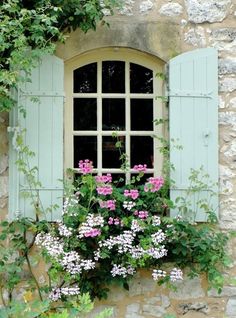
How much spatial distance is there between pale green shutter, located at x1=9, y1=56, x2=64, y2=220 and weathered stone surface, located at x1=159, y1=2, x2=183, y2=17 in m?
0.96

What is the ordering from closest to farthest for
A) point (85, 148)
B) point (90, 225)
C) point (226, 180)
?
point (90, 225), point (226, 180), point (85, 148)

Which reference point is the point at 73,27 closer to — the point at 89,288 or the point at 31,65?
→ the point at 31,65

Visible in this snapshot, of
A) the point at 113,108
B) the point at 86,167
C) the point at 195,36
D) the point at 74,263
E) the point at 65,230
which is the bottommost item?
the point at 74,263

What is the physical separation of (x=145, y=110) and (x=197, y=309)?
5.53 ft

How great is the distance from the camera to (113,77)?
15.7ft

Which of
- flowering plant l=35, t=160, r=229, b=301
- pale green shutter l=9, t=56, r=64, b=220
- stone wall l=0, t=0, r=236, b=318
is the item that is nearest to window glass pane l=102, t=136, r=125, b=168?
flowering plant l=35, t=160, r=229, b=301

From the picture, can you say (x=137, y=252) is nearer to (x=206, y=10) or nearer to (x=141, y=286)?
(x=141, y=286)

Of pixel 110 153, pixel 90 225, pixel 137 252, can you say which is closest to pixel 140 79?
pixel 110 153

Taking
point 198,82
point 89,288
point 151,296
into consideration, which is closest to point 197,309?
point 151,296

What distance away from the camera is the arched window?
471 cm

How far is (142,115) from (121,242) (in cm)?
117

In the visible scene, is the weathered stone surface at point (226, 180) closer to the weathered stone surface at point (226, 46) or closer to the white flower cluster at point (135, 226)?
the white flower cluster at point (135, 226)

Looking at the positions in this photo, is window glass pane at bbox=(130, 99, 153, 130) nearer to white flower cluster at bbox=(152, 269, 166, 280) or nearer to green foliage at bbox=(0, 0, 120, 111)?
green foliage at bbox=(0, 0, 120, 111)

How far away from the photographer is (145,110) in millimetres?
4789
